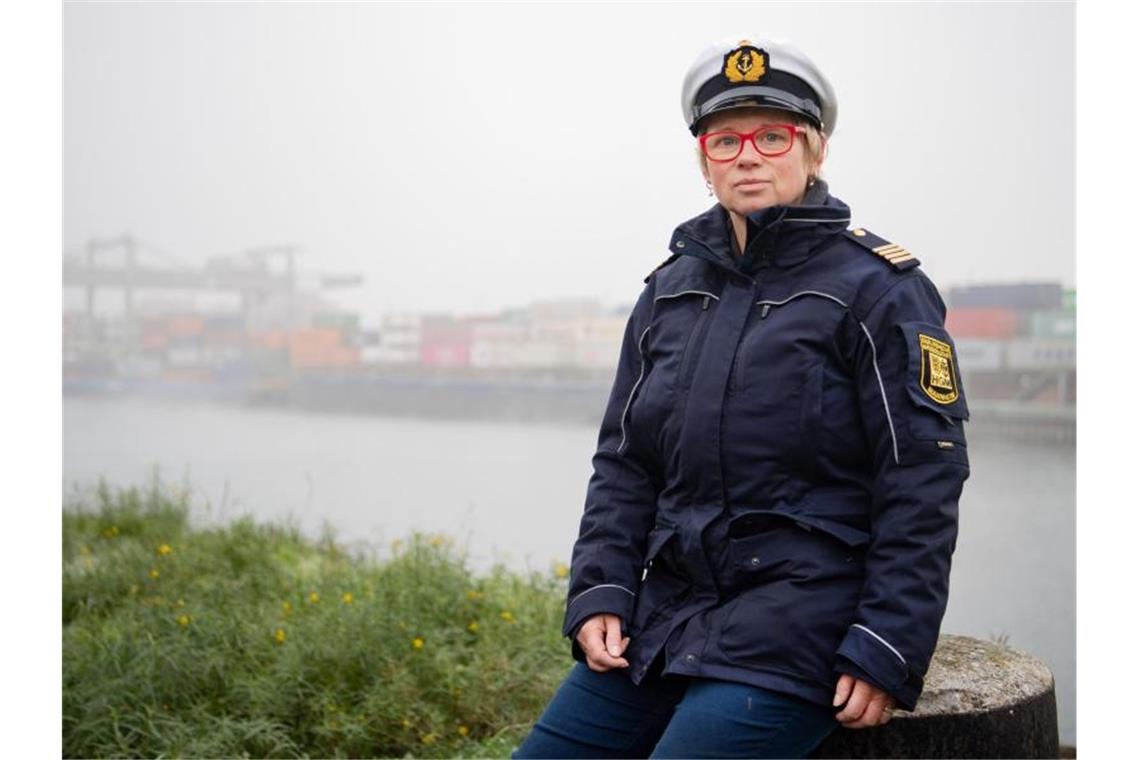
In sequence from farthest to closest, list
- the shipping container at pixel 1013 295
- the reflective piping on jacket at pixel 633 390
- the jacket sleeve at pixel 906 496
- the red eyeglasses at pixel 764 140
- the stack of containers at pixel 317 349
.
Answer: the stack of containers at pixel 317 349 → the shipping container at pixel 1013 295 → the reflective piping on jacket at pixel 633 390 → the red eyeglasses at pixel 764 140 → the jacket sleeve at pixel 906 496

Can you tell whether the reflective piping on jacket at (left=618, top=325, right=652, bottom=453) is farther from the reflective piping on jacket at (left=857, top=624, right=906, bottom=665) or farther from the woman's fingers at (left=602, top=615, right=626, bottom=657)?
the reflective piping on jacket at (left=857, top=624, right=906, bottom=665)

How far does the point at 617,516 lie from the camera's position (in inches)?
74.2

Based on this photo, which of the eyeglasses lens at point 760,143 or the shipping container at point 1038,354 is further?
the shipping container at point 1038,354

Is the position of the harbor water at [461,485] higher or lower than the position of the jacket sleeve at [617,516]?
lower

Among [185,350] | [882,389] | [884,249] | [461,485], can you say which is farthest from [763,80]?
[185,350]

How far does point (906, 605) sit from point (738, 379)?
0.38 metres

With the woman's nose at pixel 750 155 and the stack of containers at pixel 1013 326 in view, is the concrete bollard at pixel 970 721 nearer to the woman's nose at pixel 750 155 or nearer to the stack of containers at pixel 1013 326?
the woman's nose at pixel 750 155

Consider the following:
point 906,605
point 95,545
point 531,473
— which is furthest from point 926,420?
point 95,545

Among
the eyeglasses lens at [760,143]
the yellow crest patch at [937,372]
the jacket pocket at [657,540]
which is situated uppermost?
the eyeglasses lens at [760,143]

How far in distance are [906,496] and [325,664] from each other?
2.43m

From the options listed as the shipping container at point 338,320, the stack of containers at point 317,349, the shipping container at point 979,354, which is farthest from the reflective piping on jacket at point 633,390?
the stack of containers at point 317,349

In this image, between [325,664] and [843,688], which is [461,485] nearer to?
[325,664]

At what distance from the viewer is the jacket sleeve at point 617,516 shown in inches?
72.6

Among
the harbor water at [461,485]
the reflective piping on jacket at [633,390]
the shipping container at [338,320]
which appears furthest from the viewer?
the shipping container at [338,320]
